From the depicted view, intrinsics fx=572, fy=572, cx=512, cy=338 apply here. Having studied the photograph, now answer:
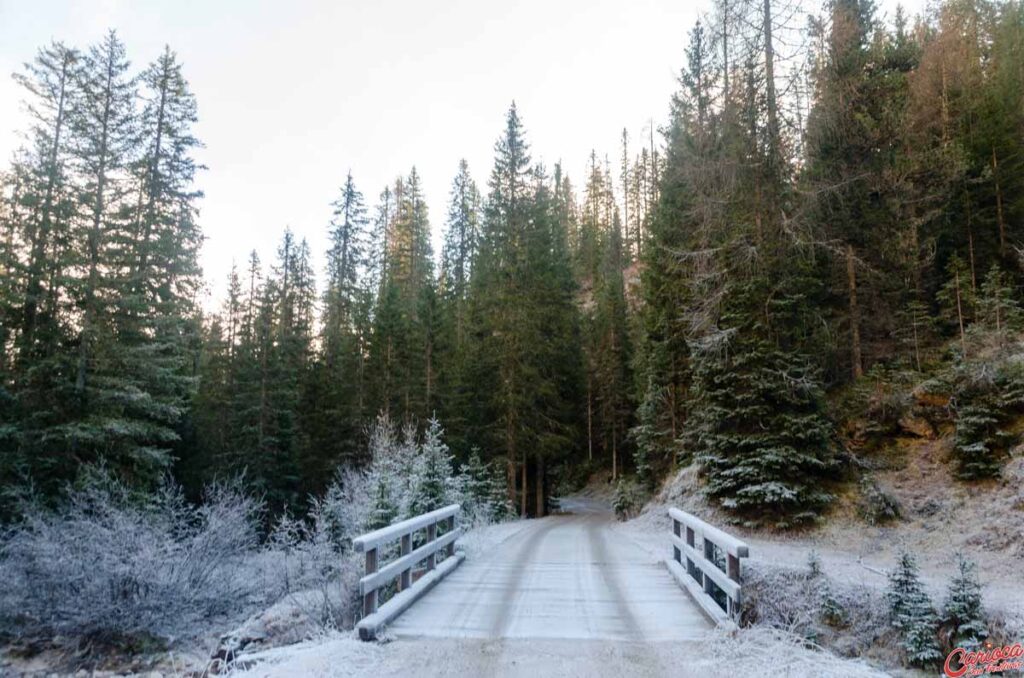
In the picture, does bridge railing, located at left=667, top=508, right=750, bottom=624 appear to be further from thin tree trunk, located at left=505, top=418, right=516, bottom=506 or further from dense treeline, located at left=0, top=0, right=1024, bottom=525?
thin tree trunk, located at left=505, top=418, right=516, bottom=506

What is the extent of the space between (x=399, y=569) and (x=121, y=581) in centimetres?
591

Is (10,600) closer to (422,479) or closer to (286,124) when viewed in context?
(422,479)

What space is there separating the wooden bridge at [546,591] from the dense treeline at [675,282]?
6104 mm

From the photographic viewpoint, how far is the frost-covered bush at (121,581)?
29.3 feet

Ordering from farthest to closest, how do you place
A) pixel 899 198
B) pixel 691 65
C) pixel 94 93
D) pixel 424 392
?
pixel 424 392 → pixel 691 65 → pixel 94 93 → pixel 899 198

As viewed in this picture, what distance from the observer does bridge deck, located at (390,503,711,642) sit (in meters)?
5.45

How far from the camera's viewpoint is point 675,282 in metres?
20.7

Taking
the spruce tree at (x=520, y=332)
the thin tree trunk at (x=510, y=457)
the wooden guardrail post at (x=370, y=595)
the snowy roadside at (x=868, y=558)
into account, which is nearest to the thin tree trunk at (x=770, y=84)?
the snowy roadside at (x=868, y=558)

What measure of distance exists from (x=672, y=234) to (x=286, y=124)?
595 inches

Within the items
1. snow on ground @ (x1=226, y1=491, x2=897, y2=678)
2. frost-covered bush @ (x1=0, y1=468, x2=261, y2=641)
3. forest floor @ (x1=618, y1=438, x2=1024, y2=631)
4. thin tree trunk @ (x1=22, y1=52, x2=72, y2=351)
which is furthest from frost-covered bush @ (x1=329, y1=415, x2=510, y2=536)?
thin tree trunk @ (x1=22, y1=52, x2=72, y2=351)

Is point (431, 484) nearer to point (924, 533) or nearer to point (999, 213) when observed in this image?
point (924, 533)

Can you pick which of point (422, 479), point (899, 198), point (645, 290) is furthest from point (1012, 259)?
point (422, 479)

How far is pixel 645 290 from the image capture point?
24.1 metres

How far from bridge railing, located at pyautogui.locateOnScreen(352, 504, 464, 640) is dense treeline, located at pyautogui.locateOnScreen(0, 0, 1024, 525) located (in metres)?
8.09
